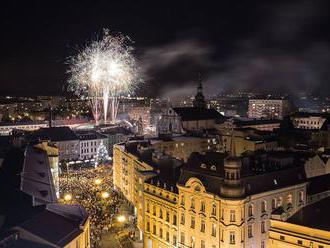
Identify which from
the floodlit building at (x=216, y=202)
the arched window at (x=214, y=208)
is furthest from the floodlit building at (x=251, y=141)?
the arched window at (x=214, y=208)

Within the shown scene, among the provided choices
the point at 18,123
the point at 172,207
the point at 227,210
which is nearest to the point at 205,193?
the point at 227,210

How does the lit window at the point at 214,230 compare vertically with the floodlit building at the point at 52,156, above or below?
below

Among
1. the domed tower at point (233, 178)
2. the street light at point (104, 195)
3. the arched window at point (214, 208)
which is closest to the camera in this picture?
the domed tower at point (233, 178)

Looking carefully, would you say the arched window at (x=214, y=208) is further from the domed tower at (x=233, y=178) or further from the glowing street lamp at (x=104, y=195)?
the glowing street lamp at (x=104, y=195)

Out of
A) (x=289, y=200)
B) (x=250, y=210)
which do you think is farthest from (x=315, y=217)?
(x=289, y=200)

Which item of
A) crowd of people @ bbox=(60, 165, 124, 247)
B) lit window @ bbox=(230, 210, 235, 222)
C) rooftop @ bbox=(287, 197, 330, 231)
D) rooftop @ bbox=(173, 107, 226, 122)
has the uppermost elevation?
rooftop @ bbox=(173, 107, 226, 122)

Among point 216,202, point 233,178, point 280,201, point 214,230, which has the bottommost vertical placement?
point 214,230

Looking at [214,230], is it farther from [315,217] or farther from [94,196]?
[94,196]

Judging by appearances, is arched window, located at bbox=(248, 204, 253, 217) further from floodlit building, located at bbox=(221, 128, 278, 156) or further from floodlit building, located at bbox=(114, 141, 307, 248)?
floodlit building, located at bbox=(221, 128, 278, 156)

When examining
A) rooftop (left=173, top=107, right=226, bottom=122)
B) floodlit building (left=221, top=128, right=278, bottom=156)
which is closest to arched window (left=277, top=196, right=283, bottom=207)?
floodlit building (left=221, top=128, right=278, bottom=156)
